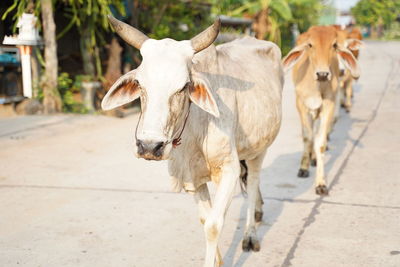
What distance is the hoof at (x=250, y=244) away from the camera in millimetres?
4062

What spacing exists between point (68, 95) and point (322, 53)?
6528 mm

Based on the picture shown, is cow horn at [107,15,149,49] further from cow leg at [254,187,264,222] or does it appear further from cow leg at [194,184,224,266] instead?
cow leg at [254,187,264,222]

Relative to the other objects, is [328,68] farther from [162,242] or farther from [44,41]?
[44,41]

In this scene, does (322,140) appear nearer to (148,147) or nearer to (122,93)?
(122,93)

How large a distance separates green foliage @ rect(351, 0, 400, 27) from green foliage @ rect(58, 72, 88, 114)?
5312cm

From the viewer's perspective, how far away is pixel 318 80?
5.63m

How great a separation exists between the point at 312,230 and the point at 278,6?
1879cm

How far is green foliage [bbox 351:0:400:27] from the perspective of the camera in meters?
58.8

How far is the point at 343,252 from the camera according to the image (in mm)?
3977

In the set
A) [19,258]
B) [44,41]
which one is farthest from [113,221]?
[44,41]

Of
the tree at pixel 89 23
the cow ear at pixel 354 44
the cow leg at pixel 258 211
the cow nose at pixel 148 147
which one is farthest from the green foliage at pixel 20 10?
the cow nose at pixel 148 147

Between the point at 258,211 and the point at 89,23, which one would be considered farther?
the point at 89,23

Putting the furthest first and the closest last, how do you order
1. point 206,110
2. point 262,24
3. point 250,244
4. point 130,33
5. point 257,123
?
1. point 262,24
2. point 250,244
3. point 257,123
4. point 130,33
5. point 206,110

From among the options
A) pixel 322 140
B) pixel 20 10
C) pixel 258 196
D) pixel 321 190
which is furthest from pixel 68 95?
pixel 258 196
